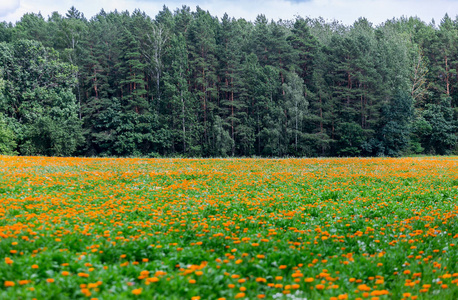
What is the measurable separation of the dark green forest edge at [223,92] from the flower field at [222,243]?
39557 millimetres

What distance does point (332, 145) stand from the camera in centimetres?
5438

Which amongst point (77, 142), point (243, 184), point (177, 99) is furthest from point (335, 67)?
point (243, 184)

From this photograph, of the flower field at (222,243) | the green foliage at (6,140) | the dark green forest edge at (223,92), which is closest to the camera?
the flower field at (222,243)

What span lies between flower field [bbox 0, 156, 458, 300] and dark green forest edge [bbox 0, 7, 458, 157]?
39.6 meters

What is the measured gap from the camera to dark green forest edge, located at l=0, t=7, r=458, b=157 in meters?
48.0

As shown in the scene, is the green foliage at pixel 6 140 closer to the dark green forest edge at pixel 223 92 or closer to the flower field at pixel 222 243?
the dark green forest edge at pixel 223 92

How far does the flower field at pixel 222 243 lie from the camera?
4.25 metres

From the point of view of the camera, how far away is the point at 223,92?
62.5 metres

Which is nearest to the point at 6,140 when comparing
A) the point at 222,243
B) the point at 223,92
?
the point at 223,92

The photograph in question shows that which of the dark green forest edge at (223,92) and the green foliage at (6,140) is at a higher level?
the dark green forest edge at (223,92)

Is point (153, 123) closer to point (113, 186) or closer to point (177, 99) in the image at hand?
point (177, 99)

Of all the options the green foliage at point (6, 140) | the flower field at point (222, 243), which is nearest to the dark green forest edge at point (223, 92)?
the green foliage at point (6, 140)

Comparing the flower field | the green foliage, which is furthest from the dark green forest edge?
the flower field

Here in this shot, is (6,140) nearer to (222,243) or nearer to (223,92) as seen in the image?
(223,92)
